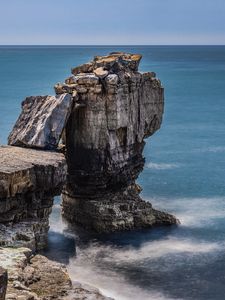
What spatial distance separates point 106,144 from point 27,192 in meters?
10.1

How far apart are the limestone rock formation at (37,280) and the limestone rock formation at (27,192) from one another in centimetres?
393

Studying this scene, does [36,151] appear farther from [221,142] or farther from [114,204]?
[221,142]

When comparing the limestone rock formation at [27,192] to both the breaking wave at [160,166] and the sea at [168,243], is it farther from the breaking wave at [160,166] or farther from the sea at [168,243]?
the breaking wave at [160,166]

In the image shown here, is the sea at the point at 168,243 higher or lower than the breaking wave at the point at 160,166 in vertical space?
lower

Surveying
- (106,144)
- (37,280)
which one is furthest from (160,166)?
(37,280)

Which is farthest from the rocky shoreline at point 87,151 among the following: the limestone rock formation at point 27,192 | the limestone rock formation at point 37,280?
the limestone rock formation at point 37,280

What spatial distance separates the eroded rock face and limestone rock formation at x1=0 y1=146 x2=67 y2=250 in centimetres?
540

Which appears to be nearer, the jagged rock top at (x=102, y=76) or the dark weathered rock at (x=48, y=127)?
the dark weathered rock at (x=48, y=127)

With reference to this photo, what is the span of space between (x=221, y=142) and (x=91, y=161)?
45.8 metres

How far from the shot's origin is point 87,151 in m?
59.5

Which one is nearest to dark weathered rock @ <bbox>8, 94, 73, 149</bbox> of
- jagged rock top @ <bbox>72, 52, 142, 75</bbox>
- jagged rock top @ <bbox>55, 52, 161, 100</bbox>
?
jagged rock top @ <bbox>55, 52, 161, 100</bbox>

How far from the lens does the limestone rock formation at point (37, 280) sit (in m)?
37.2

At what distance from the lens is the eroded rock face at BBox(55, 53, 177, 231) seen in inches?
2307

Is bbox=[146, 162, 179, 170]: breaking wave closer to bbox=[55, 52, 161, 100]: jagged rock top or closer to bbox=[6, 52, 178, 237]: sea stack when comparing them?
bbox=[6, 52, 178, 237]: sea stack
